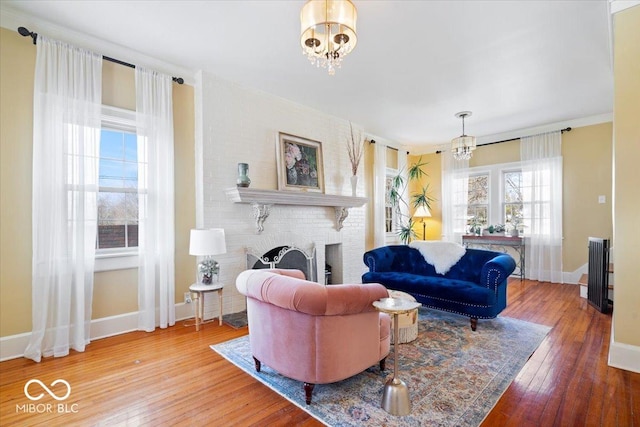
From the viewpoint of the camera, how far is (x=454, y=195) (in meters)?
6.57

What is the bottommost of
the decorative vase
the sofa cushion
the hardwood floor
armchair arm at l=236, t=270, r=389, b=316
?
the hardwood floor

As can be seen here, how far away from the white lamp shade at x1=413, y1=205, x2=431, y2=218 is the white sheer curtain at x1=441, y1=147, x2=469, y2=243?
0.36 m

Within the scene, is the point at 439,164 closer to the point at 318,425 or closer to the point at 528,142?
the point at 528,142

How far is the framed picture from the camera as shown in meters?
4.14

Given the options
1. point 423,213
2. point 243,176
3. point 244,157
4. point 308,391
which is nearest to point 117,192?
point 243,176

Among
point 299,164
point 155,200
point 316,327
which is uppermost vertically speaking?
point 299,164

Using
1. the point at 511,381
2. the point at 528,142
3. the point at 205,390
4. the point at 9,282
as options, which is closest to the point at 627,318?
the point at 511,381

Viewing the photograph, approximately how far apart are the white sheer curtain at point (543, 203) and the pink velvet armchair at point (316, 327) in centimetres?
491

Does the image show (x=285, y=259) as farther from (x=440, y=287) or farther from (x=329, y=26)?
(x=329, y=26)

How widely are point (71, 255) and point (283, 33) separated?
2.83m

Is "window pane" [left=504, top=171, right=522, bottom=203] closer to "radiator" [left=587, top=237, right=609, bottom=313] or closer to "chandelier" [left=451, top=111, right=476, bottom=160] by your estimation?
"chandelier" [left=451, top=111, right=476, bottom=160]

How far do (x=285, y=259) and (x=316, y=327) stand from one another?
237 centimetres

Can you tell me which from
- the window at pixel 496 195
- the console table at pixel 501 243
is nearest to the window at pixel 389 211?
the console table at pixel 501 243

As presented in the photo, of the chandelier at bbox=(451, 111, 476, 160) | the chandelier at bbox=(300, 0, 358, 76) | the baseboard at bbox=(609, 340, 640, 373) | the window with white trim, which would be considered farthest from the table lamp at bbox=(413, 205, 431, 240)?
the chandelier at bbox=(300, 0, 358, 76)
